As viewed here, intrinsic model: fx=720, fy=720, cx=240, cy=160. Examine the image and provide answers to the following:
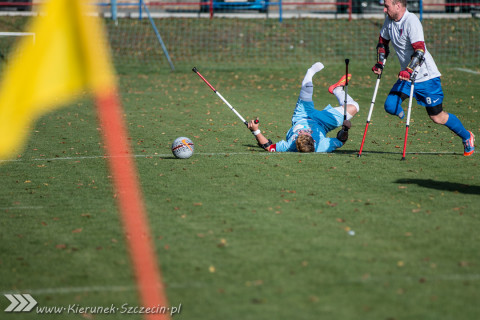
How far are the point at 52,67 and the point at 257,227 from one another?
2805 millimetres

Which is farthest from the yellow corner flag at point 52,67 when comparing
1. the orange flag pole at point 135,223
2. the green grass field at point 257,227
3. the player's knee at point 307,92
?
the player's knee at point 307,92

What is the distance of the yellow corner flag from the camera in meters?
4.89

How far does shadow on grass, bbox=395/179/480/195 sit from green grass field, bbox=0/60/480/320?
0.03 meters

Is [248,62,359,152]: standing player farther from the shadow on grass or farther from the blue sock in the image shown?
the shadow on grass

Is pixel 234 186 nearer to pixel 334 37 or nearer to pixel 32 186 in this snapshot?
pixel 32 186

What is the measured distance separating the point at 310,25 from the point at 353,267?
2665 cm

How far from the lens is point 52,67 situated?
200 inches

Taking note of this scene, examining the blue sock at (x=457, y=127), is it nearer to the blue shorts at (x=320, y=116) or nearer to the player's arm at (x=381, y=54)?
the player's arm at (x=381, y=54)

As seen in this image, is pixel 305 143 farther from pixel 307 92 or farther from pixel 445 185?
pixel 445 185

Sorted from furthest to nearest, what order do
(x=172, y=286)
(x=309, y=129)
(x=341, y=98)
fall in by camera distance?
(x=341, y=98) → (x=309, y=129) → (x=172, y=286)

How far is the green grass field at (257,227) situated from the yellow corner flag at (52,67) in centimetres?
146

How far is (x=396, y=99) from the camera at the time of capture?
10656 mm

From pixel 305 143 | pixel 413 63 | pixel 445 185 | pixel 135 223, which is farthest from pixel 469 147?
pixel 135 223

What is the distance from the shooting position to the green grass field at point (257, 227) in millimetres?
5296
